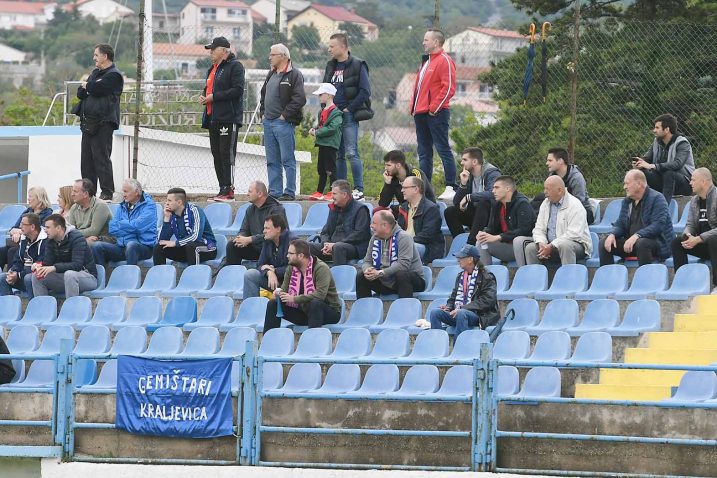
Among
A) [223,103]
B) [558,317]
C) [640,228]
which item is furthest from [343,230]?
[640,228]

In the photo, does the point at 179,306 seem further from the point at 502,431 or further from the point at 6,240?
the point at 502,431

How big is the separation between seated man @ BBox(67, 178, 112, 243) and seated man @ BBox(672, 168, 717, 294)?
19.6 ft

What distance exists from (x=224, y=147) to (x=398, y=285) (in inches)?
152

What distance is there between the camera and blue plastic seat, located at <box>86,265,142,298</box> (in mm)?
13797

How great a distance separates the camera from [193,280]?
13656 millimetres

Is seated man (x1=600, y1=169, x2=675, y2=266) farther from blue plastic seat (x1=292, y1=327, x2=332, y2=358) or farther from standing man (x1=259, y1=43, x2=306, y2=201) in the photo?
standing man (x1=259, y1=43, x2=306, y2=201)

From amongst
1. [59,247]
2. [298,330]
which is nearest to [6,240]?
[59,247]

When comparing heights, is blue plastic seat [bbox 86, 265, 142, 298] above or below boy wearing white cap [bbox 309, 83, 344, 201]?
below

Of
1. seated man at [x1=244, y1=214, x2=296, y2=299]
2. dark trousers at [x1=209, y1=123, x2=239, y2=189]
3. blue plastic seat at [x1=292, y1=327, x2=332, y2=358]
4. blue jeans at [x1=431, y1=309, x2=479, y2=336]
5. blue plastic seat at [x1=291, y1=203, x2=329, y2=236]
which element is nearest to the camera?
blue jeans at [x1=431, y1=309, x2=479, y2=336]

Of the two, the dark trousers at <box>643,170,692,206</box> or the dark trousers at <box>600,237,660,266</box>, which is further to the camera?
the dark trousers at <box>643,170,692,206</box>

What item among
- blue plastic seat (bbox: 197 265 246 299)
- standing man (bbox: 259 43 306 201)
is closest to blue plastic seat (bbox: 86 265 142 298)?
blue plastic seat (bbox: 197 265 246 299)

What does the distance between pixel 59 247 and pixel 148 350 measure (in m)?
2.16

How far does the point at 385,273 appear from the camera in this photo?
1248 centimetres

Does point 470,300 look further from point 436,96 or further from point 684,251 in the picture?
point 436,96
